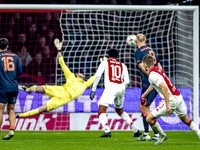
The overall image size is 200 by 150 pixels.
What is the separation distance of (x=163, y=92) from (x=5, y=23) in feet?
19.4

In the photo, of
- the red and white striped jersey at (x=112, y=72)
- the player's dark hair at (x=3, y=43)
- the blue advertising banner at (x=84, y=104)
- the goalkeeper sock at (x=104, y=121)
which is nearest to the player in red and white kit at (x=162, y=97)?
the goalkeeper sock at (x=104, y=121)

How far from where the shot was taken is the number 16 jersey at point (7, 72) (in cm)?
623

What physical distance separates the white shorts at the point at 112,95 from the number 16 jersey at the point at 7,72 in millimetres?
1619

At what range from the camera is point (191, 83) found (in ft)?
28.8

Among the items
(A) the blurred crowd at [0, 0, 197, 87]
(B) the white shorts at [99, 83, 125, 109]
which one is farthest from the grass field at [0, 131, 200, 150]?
(A) the blurred crowd at [0, 0, 197, 87]

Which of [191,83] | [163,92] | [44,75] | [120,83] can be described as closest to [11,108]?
[120,83]

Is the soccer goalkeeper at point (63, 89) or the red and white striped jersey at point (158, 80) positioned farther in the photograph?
the soccer goalkeeper at point (63, 89)

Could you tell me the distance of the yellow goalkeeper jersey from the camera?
8398 millimetres

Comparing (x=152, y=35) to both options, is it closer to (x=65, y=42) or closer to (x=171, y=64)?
(x=171, y=64)

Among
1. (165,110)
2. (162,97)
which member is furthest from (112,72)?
(165,110)

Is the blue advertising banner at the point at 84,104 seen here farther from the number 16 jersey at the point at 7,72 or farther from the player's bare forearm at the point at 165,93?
the player's bare forearm at the point at 165,93

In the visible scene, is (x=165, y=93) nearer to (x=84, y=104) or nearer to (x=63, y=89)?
(x=63, y=89)

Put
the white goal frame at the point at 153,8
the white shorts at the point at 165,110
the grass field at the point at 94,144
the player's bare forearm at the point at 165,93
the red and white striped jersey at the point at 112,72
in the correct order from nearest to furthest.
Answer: the grass field at the point at 94,144, the player's bare forearm at the point at 165,93, the white shorts at the point at 165,110, the red and white striped jersey at the point at 112,72, the white goal frame at the point at 153,8

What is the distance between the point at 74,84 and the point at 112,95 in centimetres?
212
